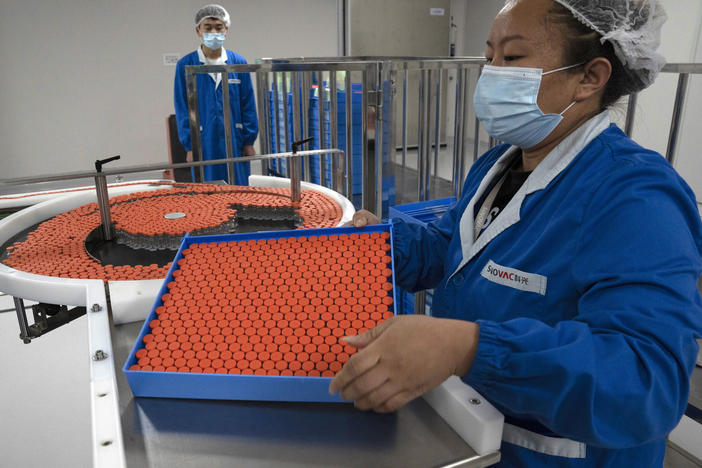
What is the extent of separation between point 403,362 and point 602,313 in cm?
25

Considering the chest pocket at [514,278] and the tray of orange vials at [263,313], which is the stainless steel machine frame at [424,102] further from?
the chest pocket at [514,278]

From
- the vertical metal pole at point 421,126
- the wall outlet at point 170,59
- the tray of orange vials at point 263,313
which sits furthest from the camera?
the wall outlet at point 170,59

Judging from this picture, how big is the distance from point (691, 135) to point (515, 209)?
4.21 metres

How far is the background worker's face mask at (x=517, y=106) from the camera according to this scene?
0.87 meters

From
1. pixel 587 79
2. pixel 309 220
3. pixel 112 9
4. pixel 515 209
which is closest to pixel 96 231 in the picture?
pixel 309 220

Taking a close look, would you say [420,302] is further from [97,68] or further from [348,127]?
[97,68]

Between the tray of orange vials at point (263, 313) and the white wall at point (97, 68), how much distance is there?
16.0 feet

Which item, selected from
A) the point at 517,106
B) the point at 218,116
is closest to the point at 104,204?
the point at 517,106

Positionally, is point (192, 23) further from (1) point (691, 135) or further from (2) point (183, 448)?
(2) point (183, 448)

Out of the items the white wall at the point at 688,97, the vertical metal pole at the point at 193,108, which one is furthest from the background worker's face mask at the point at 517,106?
the white wall at the point at 688,97

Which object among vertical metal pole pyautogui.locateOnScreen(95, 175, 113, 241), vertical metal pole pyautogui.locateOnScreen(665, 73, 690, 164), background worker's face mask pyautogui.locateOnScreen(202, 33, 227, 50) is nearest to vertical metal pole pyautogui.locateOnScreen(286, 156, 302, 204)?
vertical metal pole pyautogui.locateOnScreen(95, 175, 113, 241)

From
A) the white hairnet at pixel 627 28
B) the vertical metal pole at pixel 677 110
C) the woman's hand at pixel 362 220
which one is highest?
the white hairnet at pixel 627 28

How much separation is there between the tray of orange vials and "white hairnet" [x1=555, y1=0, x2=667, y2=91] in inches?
19.8

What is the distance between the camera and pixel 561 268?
28.2 inches
